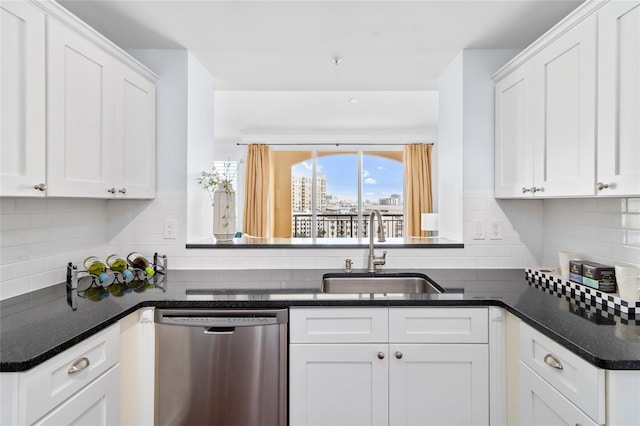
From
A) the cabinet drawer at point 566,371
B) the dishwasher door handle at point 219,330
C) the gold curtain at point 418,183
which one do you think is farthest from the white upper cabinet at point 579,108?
the gold curtain at point 418,183

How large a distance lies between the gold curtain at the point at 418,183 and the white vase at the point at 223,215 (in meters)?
4.62

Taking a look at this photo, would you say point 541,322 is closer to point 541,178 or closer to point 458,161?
point 541,178

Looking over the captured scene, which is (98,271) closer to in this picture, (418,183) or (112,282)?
(112,282)

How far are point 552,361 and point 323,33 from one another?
1.92 meters

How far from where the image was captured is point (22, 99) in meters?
1.37

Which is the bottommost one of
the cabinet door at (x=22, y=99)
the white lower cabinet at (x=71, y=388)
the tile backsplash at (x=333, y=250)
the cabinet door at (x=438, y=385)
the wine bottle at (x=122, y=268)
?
the cabinet door at (x=438, y=385)

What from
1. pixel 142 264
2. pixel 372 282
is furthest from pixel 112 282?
pixel 372 282

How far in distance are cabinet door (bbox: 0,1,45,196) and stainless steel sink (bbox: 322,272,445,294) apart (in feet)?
4.90

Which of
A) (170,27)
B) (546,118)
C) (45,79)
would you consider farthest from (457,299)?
(170,27)

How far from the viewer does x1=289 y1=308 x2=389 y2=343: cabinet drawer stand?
168 centimetres

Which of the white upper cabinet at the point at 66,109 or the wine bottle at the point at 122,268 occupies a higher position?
the white upper cabinet at the point at 66,109

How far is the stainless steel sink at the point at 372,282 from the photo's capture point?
2.25 m

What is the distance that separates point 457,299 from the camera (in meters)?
1.70

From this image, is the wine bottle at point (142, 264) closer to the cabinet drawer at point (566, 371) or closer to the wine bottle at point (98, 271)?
the wine bottle at point (98, 271)
